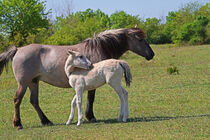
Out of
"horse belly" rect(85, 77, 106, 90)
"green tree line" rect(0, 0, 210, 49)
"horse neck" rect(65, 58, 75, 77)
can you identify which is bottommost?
"horse belly" rect(85, 77, 106, 90)

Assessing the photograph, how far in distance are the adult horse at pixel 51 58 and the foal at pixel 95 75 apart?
63 centimetres

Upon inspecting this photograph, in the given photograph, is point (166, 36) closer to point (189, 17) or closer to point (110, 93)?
point (189, 17)

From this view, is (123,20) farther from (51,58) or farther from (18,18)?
(51,58)

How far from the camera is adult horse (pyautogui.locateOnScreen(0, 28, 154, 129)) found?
9409mm

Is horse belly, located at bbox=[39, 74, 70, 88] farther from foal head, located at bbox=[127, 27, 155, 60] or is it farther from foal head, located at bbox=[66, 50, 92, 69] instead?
foal head, located at bbox=[127, 27, 155, 60]

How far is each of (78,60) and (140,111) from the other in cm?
374

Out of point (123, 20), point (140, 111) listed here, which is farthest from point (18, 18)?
point (123, 20)

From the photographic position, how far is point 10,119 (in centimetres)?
1166

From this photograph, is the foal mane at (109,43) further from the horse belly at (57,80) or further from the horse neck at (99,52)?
the horse belly at (57,80)

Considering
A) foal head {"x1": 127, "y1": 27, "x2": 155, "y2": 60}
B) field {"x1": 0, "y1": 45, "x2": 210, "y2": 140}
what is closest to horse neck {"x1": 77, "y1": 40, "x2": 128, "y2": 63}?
foal head {"x1": 127, "y1": 27, "x2": 155, "y2": 60}

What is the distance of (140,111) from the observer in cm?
1175

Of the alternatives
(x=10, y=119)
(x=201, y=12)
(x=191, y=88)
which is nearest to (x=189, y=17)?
(x=201, y=12)

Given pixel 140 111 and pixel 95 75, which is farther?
pixel 140 111

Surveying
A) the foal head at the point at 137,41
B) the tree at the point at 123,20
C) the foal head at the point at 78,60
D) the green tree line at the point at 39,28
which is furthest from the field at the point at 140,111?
the tree at the point at 123,20
